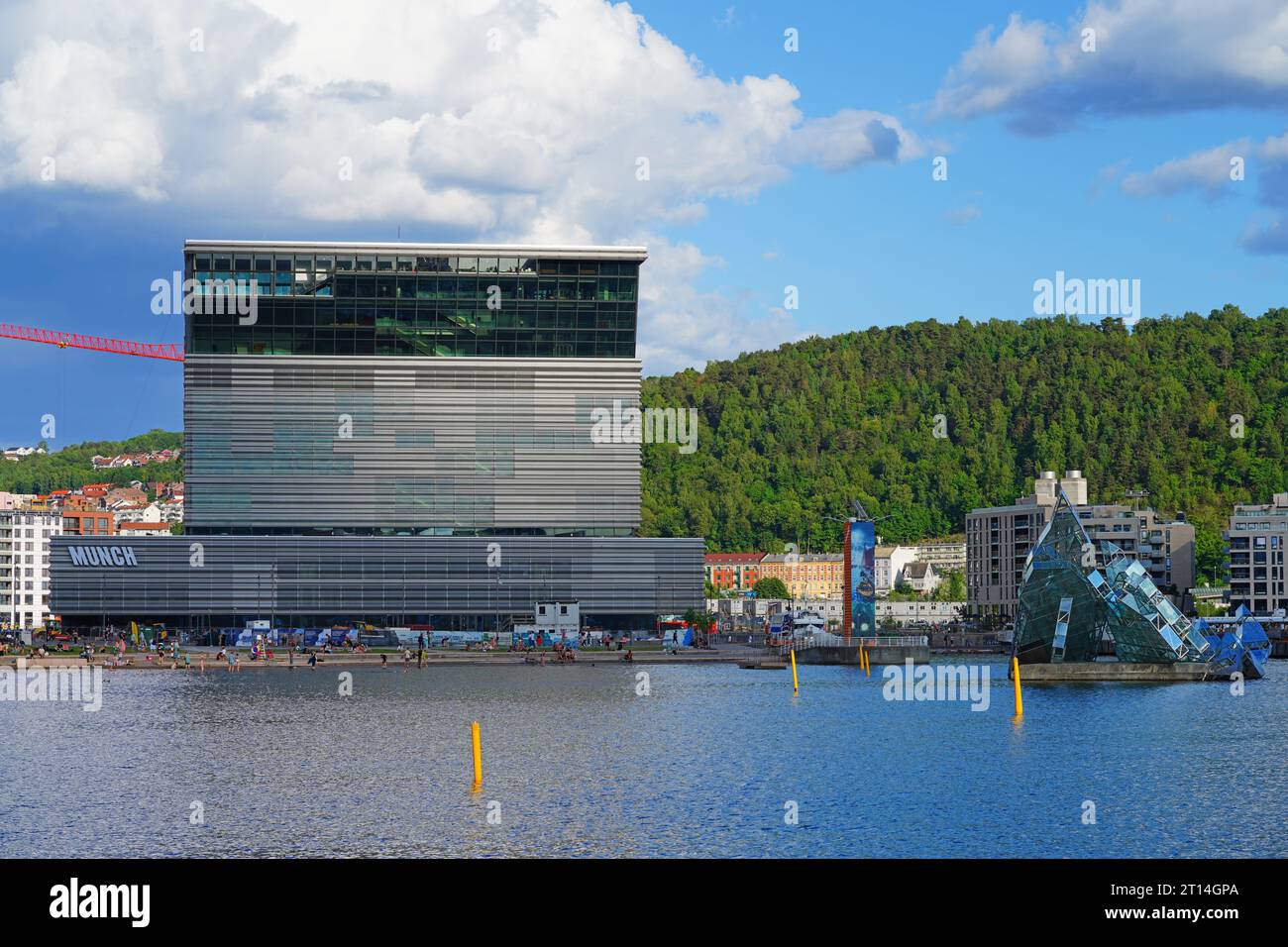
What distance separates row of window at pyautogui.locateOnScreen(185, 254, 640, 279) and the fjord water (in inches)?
3341

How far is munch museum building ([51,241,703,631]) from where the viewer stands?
7333 inches

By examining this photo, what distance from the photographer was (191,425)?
187 meters

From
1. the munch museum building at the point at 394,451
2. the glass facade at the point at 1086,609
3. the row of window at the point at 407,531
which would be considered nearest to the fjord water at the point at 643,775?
the glass facade at the point at 1086,609

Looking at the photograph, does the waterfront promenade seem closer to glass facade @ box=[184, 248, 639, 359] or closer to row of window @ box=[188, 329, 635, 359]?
row of window @ box=[188, 329, 635, 359]

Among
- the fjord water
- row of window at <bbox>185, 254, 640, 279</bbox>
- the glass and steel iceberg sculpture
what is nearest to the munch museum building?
row of window at <bbox>185, 254, 640, 279</bbox>

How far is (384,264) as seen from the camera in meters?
188

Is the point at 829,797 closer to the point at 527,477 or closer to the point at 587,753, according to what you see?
the point at 587,753

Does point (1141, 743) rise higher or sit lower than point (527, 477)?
lower

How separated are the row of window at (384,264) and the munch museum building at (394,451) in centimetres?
18

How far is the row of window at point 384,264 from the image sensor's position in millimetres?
187375

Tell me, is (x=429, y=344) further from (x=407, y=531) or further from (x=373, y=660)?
(x=373, y=660)
